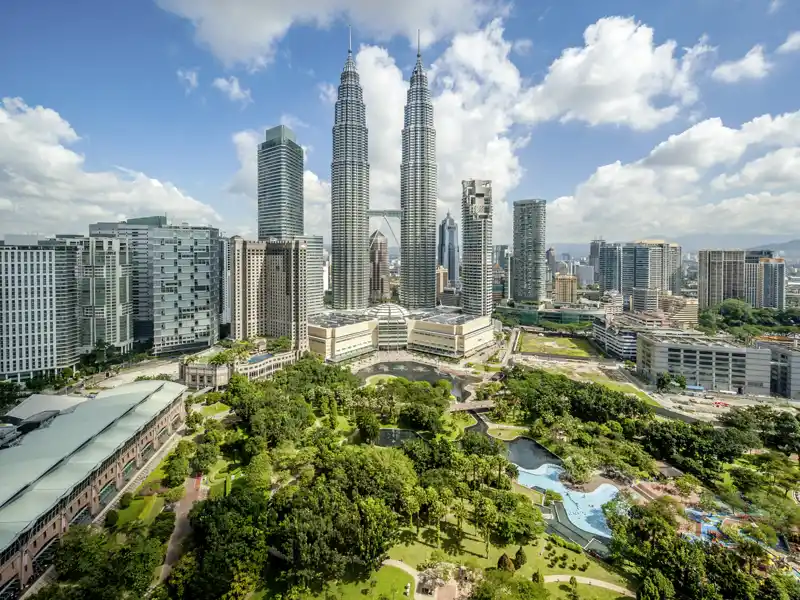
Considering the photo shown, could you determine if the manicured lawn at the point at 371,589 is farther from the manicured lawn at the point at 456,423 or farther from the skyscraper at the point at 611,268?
the skyscraper at the point at 611,268

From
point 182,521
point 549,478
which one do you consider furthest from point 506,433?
point 182,521

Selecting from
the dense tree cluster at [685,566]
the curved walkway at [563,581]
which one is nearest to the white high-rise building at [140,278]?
the curved walkway at [563,581]

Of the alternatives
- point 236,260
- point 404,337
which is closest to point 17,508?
point 236,260

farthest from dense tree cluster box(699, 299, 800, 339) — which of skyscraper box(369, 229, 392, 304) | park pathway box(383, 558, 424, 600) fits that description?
park pathway box(383, 558, 424, 600)

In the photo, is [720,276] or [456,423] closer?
[456,423]

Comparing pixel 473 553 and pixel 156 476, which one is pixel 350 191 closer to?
pixel 156 476

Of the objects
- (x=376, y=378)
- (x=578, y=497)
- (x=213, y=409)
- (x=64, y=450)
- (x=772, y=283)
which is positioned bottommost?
(x=578, y=497)

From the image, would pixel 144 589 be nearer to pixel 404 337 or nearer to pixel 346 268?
pixel 404 337
